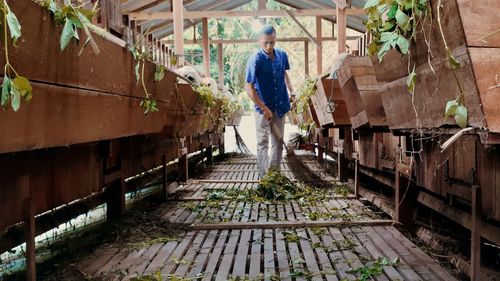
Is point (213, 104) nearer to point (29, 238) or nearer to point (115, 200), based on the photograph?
point (115, 200)

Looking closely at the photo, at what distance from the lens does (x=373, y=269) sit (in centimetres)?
261

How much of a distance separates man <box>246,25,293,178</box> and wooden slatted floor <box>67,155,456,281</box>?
163 centimetres

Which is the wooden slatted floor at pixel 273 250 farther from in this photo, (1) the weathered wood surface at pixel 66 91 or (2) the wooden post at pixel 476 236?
(1) the weathered wood surface at pixel 66 91

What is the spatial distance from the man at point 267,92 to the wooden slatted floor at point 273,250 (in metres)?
1.63

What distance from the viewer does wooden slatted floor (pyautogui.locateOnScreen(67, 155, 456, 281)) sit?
2.63 metres

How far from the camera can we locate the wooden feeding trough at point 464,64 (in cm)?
160

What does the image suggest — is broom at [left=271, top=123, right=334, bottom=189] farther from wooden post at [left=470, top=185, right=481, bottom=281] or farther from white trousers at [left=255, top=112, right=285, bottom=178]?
wooden post at [left=470, top=185, right=481, bottom=281]

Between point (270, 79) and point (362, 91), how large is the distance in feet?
8.01

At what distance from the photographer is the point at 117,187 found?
4215 millimetres

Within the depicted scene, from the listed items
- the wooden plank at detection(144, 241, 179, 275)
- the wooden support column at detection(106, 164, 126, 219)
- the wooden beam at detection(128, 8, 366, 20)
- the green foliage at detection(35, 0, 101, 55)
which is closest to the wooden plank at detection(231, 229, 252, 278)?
the wooden plank at detection(144, 241, 179, 275)

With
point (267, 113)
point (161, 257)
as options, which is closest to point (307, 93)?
point (267, 113)

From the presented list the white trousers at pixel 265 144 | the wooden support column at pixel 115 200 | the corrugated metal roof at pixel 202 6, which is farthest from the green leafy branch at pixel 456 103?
the corrugated metal roof at pixel 202 6

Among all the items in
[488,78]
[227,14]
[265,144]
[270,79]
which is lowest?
[265,144]

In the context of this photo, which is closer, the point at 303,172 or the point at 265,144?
the point at 265,144
